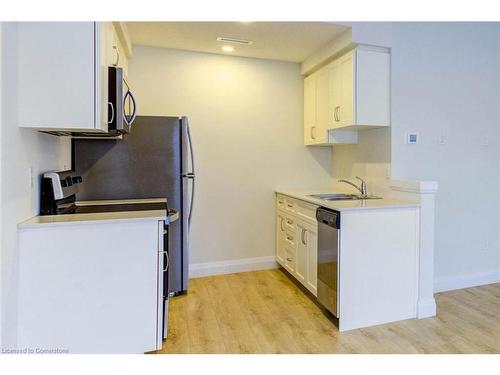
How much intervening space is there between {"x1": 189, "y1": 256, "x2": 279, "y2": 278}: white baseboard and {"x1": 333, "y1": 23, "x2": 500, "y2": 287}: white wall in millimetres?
1457

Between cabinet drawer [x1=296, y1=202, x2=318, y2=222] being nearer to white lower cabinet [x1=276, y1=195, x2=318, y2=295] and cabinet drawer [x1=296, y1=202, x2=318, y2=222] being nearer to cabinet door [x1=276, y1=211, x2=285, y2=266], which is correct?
white lower cabinet [x1=276, y1=195, x2=318, y2=295]

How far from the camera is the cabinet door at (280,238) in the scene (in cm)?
332

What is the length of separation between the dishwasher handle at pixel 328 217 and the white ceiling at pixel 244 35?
5.09 feet

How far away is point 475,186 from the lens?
3.03 metres

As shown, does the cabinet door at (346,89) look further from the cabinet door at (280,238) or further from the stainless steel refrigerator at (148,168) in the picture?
the stainless steel refrigerator at (148,168)

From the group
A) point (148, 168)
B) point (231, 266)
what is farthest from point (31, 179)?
point (231, 266)

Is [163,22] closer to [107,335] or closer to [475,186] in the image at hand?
[107,335]

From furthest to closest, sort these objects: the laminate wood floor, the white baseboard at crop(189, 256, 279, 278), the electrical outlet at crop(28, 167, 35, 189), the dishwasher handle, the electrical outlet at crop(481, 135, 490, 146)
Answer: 1. the white baseboard at crop(189, 256, 279, 278)
2. the electrical outlet at crop(481, 135, 490, 146)
3. the dishwasher handle
4. the laminate wood floor
5. the electrical outlet at crop(28, 167, 35, 189)

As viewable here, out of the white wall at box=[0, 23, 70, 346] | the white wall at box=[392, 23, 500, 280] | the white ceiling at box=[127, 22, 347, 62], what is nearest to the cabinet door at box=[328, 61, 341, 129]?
the white ceiling at box=[127, 22, 347, 62]

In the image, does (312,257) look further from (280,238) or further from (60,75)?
(60,75)

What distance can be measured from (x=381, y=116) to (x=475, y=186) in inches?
50.0

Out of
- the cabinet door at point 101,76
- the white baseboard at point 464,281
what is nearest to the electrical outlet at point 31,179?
the cabinet door at point 101,76

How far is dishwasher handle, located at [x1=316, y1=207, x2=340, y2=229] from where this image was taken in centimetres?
219

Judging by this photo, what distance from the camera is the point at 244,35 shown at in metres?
2.77
